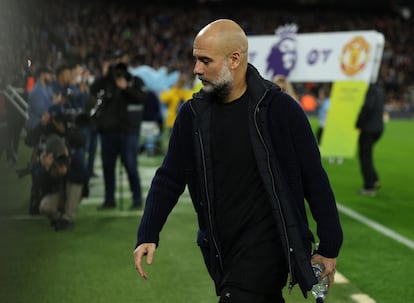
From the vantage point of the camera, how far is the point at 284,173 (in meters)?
2.98

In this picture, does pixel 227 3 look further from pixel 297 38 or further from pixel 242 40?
pixel 242 40

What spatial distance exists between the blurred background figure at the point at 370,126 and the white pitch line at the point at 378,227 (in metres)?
1.25

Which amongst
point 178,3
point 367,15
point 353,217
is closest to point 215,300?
point 353,217

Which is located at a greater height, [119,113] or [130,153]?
[119,113]

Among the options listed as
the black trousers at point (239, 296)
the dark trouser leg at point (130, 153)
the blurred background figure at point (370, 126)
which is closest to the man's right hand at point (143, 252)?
the black trousers at point (239, 296)

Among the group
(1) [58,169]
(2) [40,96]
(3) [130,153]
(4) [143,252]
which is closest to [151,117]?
(3) [130,153]

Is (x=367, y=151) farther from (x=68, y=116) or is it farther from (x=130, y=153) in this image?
(x=68, y=116)

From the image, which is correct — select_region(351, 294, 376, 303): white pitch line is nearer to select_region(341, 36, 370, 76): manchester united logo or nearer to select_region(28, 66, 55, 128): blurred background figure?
select_region(28, 66, 55, 128): blurred background figure

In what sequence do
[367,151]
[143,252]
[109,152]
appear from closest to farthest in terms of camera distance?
[143,252]
[109,152]
[367,151]

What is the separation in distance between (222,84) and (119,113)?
18.5 feet

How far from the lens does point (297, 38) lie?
11.0 m

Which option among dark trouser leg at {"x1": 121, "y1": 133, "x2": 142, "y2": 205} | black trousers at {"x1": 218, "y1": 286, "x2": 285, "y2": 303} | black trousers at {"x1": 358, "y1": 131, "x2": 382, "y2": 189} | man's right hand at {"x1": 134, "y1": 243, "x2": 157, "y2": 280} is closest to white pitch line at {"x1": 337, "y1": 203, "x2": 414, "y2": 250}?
black trousers at {"x1": 358, "y1": 131, "x2": 382, "y2": 189}

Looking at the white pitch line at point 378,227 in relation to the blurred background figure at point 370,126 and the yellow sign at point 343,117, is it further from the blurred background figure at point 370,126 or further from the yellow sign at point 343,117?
the yellow sign at point 343,117

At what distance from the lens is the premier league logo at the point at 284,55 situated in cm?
1091
